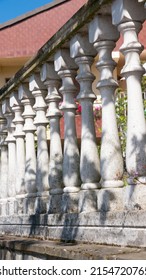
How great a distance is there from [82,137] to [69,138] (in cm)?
57

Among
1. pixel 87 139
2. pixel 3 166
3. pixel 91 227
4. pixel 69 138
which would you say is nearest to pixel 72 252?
pixel 91 227

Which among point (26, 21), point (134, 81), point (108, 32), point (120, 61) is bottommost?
point (134, 81)

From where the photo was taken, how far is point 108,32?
622 centimetres

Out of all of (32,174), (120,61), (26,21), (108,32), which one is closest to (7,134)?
(32,174)

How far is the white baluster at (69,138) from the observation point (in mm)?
7226

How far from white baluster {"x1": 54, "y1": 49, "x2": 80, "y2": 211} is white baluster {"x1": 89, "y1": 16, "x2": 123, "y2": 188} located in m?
1.07

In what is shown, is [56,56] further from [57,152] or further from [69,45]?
[57,152]

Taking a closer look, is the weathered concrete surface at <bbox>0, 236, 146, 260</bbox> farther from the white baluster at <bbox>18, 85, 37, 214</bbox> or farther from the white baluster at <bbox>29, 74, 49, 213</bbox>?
the white baluster at <bbox>18, 85, 37, 214</bbox>

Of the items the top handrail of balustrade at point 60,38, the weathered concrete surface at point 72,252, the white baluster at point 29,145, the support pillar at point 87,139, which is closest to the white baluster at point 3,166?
the top handrail of balustrade at point 60,38

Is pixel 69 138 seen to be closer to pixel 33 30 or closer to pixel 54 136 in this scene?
pixel 54 136

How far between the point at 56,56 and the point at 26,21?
2112 cm

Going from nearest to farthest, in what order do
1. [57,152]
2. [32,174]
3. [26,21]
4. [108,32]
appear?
1. [108,32]
2. [57,152]
3. [32,174]
4. [26,21]

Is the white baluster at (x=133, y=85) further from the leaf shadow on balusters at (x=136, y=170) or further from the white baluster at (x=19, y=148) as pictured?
the white baluster at (x=19, y=148)

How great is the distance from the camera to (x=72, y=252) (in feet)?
17.9
